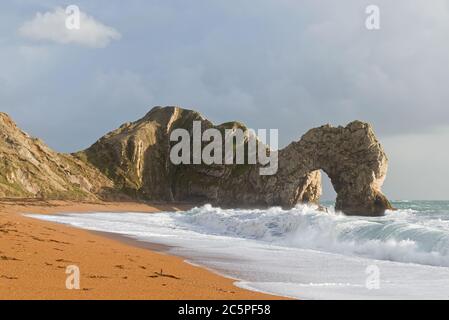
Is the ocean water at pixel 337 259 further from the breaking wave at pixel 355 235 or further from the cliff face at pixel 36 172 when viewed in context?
the cliff face at pixel 36 172

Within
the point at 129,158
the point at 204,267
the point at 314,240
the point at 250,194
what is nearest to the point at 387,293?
the point at 204,267

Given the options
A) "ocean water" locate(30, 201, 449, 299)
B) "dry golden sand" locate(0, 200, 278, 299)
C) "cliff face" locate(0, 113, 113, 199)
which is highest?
"cliff face" locate(0, 113, 113, 199)

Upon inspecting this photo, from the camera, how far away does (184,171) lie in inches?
3898

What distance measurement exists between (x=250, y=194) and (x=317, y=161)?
15348 mm

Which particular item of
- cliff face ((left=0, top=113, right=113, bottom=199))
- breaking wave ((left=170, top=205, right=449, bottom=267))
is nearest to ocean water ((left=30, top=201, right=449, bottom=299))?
breaking wave ((left=170, top=205, right=449, bottom=267))

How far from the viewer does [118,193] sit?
282 feet

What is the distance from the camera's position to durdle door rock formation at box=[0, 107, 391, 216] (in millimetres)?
67500

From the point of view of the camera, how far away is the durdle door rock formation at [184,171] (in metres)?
67.5

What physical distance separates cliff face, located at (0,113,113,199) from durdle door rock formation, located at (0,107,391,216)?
0.15 metres

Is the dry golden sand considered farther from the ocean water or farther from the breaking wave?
the breaking wave

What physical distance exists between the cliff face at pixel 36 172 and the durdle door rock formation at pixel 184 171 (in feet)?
0.51

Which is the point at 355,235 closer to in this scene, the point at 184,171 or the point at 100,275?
the point at 100,275

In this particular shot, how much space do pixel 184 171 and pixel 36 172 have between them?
124ft
